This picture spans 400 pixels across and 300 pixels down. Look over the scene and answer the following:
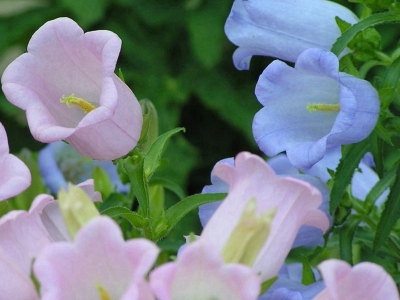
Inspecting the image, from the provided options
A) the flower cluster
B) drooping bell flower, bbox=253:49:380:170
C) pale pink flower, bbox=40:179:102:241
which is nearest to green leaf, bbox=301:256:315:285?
the flower cluster

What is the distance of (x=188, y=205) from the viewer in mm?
947

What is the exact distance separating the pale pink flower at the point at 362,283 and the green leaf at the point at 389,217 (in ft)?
1.30

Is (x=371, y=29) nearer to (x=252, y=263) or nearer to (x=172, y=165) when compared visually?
(x=252, y=263)

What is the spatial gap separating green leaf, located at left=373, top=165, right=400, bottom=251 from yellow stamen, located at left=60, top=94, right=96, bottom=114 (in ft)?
1.26

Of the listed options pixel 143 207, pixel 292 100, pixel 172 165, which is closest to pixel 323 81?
pixel 292 100

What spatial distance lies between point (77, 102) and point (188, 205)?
159 mm

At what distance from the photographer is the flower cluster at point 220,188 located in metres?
0.68

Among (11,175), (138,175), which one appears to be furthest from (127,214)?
(11,175)

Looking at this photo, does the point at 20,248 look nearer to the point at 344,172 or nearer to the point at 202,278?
the point at 202,278

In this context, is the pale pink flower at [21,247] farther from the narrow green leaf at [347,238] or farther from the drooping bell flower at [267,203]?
the narrow green leaf at [347,238]

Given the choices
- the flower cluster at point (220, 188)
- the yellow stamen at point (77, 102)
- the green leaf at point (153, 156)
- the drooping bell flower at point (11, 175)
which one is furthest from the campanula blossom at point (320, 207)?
the drooping bell flower at point (11, 175)

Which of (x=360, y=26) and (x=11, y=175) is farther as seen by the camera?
(x=360, y=26)

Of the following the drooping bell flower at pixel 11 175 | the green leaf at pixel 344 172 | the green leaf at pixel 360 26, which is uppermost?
the green leaf at pixel 360 26

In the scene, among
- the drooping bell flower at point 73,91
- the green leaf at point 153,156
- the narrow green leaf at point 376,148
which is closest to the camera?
the drooping bell flower at point 73,91
